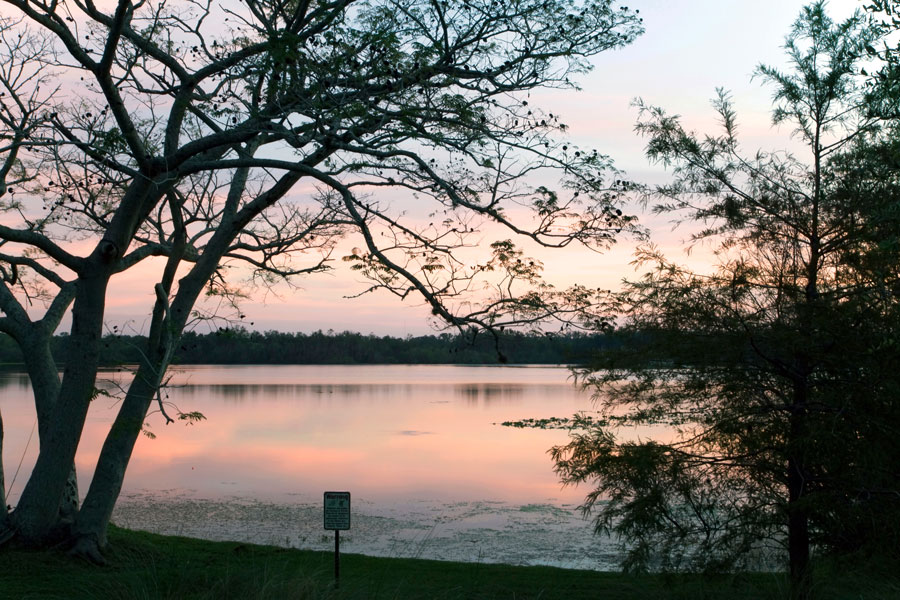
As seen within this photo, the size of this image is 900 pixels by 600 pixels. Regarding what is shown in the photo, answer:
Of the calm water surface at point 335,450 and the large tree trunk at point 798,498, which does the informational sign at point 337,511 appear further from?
the large tree trunk at point 798,498

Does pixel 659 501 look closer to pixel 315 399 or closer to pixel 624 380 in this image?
Result: pixel 624 380

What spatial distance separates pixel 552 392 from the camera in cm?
5534

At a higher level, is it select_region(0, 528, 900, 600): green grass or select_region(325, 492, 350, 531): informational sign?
select_region(325, 492, 350, 531): informational sign

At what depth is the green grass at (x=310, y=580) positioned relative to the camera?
21.1 ft

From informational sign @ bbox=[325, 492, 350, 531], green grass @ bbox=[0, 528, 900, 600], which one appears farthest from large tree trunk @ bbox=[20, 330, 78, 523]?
informational sign @ bbox=[325, 492, 350, 531]

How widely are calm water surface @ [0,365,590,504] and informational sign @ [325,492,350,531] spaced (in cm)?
274

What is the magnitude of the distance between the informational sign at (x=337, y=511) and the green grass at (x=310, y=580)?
484 millimetres

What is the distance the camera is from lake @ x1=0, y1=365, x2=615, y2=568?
48.4ft

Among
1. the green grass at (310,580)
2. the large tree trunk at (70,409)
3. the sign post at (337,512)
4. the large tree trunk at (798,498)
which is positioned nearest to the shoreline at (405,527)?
the green grass at (310,580)

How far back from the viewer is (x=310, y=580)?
247 inches

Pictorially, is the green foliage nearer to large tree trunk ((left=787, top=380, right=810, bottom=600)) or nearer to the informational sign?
large tree trunk ((left=787, top=380, right=810, bottom=600))

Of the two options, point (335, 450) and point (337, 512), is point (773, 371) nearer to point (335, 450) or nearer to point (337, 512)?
point (337, 512)

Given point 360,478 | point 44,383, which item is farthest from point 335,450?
point 44,383

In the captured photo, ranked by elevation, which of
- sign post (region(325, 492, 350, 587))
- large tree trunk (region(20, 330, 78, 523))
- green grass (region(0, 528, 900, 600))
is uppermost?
large tree trunk (region(20, 330, 78, 523))
